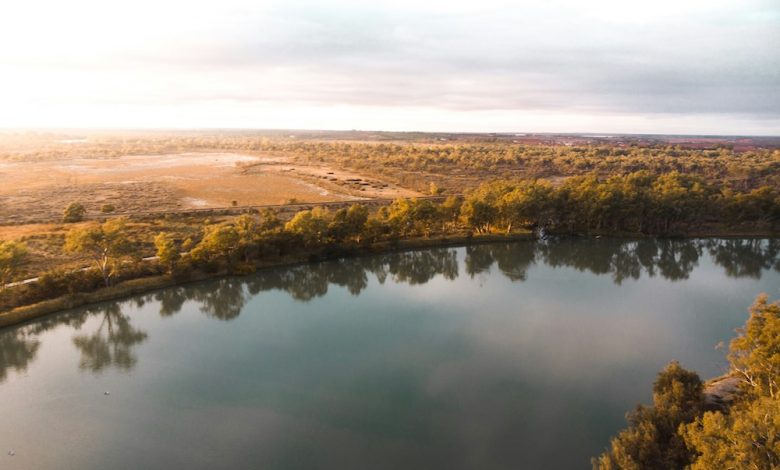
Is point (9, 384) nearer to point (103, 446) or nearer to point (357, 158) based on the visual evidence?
point (103, 446)

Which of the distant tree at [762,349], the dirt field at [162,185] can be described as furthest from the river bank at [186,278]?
the distant tree at [762,349]

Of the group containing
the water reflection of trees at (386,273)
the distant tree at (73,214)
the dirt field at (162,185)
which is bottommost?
the water reflection of trees at (386,273)

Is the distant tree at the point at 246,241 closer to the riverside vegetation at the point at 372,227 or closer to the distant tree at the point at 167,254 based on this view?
the riverside vegetation at the point at 372,227

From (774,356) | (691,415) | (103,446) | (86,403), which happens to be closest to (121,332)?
(86,403)

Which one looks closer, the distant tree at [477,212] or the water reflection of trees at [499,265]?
the water reflection of trees at [499,265]

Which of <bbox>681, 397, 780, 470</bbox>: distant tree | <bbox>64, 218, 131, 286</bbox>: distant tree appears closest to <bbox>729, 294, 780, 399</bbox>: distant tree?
<bbox>681, 397, 780, 470</bbox>: distant tree

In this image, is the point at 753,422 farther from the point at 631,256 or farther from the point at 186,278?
the point at 631,256
